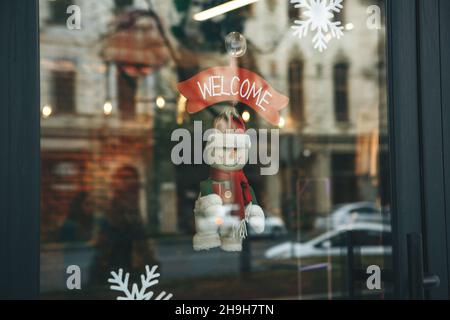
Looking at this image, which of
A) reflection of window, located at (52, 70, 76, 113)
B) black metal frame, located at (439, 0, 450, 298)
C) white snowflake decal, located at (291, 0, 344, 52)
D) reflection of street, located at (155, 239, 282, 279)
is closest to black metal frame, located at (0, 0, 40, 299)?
reflection of window, located at (52, 70, 76, 113)

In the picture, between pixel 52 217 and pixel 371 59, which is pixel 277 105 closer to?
pixel 371 59

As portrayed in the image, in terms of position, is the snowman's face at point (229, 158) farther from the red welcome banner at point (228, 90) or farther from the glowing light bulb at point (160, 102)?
the glowing light bulb at point (160, 102)

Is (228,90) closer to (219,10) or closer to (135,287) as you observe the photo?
(219,10)

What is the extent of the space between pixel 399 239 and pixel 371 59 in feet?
2.30

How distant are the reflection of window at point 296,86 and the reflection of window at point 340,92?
0.49ft

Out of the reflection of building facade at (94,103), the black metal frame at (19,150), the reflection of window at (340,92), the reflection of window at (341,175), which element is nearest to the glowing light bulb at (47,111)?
the reflection of building facade at (94,103)

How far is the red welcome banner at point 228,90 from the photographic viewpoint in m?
2.08

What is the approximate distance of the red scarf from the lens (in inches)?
80.8

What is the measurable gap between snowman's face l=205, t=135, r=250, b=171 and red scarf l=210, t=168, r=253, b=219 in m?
0.02

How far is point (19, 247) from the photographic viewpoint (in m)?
1.64

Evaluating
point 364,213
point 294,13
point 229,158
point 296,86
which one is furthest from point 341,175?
point 229,158

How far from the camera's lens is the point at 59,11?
6.16 feet

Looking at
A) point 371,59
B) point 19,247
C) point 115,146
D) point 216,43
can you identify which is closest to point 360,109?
point 371,59

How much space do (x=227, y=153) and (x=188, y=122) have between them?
17 centimetres
